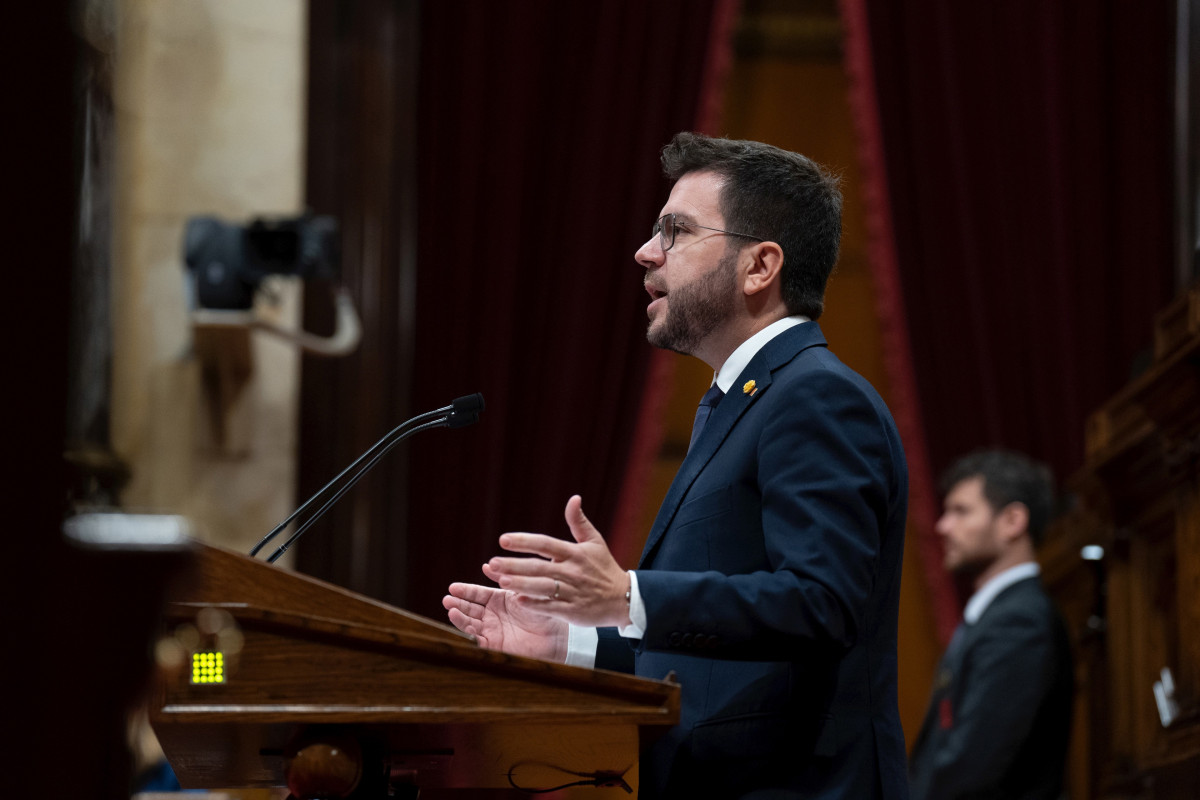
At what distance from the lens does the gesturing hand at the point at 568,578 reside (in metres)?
1.42

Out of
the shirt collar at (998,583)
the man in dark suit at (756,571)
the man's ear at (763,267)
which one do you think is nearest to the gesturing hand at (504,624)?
the man in dark suit at (756,571)

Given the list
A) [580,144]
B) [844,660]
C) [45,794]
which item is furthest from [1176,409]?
[45,794]

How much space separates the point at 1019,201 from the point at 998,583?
1696 millimetres

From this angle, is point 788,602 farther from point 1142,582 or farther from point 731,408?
point 1142,582

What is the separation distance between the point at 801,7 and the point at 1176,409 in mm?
3075

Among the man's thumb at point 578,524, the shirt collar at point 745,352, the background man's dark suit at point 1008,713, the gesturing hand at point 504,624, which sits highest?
the shirt collar at point 745,352

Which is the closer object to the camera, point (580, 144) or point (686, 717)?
point (686, 717)

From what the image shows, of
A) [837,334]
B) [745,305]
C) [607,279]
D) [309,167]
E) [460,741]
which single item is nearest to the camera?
[460,741]

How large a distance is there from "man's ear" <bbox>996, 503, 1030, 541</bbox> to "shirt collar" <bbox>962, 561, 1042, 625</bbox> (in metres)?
0.10

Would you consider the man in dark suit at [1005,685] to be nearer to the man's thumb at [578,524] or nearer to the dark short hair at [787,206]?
the dark short hair at [787,206]

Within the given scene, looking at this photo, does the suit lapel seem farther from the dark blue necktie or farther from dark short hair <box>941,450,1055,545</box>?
dark short hair <box>941,450,1055,545</box>

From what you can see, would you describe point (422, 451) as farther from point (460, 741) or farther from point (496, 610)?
point (460, 741)

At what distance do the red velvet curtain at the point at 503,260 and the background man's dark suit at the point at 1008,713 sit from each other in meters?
1.51

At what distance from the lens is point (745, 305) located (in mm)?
2008
